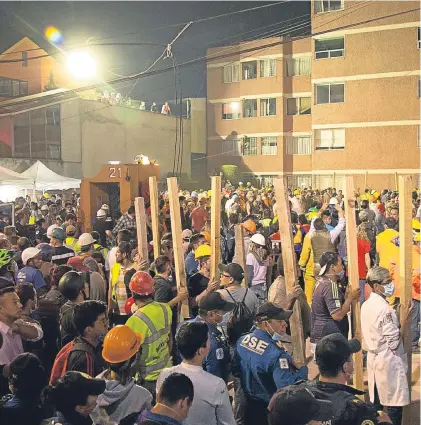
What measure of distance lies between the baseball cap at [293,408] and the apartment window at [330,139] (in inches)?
1430

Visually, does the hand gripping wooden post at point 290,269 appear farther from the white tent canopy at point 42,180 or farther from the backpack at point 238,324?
the white tent canopy at point 42,180

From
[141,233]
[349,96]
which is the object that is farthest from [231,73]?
[141,233]

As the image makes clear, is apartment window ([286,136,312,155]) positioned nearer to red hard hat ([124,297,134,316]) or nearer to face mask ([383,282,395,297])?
red hard hat ([124,297,134,316])

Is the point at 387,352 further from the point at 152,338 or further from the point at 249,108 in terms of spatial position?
the point at 249,108

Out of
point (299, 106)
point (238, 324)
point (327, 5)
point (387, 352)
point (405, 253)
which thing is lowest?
point (387, 352)

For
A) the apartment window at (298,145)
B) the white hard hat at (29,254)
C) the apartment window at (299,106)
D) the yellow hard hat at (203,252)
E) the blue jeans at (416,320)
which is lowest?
the blue jeans at (416,320)

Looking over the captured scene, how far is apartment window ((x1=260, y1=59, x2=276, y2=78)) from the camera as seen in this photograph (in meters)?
43.6

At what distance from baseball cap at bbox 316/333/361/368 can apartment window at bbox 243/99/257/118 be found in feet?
137

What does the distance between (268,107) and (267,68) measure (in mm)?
2851

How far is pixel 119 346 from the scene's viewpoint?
4.27 m

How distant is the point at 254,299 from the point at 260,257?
320cm

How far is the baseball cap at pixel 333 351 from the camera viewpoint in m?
4.07

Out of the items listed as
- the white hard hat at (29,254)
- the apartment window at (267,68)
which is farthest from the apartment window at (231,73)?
the white hard hat at (29,254)

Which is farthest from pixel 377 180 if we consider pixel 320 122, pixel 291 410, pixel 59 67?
pixel 291 410
